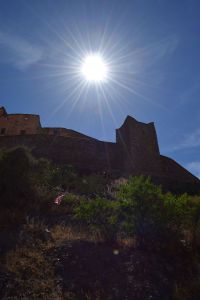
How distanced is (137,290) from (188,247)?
259 centimetres

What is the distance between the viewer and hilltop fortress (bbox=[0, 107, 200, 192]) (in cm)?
2462

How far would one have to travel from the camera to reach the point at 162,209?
331 inches

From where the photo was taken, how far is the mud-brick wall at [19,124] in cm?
3497

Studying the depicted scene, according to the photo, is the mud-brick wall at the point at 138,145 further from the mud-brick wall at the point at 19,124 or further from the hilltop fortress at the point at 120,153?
the mud-brick wall at the point at 19,124

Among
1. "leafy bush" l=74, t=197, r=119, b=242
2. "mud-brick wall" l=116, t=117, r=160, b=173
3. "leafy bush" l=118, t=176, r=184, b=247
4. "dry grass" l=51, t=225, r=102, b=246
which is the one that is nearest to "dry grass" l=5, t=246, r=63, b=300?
"dry grass" l=51, t=225, r=102, b=246

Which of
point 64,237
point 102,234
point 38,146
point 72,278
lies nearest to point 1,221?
point 64,237

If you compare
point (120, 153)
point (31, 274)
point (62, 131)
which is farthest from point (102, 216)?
point (62, 131)

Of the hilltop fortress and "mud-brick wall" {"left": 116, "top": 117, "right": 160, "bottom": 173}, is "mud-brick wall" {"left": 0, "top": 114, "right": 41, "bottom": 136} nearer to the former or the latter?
the hilltop fortress

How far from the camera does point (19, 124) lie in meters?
35.6

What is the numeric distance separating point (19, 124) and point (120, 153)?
14397 millimetres

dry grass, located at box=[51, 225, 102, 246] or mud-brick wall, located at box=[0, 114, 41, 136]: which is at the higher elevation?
mud-brick wall, located at box=[0, 114, 41, 136]

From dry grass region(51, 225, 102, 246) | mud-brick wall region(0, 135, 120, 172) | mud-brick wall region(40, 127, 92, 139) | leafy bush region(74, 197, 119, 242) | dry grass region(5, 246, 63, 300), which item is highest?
mud-brick wall region(40, 127, 92, 139)

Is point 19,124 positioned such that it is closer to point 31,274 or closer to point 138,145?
point 138,145

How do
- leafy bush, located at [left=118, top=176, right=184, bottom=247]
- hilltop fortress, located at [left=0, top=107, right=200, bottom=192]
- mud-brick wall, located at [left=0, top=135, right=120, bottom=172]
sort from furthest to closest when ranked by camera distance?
hilltop fortress, located at [left=0, top=107, right=200, bottom=192] → mud-brick wall, located at [left=0, top=135, right=120, bottom=172] → leafy bush, located at [left=118, top=176, right=184, bottom=247]
